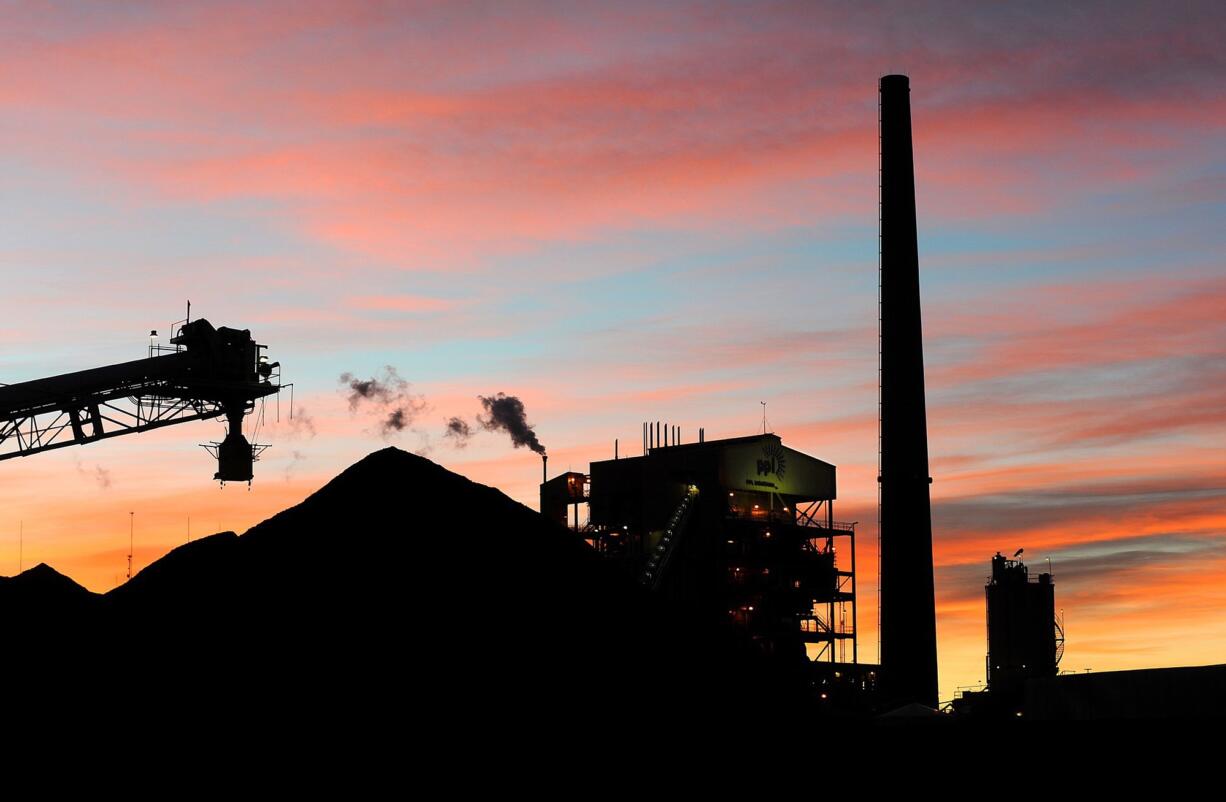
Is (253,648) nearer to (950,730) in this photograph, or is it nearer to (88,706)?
(88,706)

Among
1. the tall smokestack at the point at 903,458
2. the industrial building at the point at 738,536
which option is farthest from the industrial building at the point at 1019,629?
the tall smokestack at the point at 903,458

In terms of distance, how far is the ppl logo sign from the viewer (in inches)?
3489

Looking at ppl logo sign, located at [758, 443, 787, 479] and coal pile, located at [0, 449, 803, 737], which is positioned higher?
ppl logo sign, located at [758, 443, 787, 479]

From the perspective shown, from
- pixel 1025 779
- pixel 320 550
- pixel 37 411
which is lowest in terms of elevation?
pixel 1025 779

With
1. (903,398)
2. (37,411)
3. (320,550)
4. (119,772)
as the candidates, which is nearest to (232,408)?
(37,411)

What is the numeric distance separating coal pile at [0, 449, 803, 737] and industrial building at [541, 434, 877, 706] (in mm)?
50779

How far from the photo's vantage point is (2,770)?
2547cm

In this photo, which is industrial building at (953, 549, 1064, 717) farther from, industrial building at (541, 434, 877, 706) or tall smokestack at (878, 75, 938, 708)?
tall smokestack at (878, 75, 938, 708)

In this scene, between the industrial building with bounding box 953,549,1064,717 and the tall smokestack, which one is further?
the industrial building with bounding box 953,549,1064,717

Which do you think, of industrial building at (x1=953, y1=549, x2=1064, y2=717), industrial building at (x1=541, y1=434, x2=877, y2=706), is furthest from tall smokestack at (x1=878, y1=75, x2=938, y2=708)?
industrial building at (x1=953, y1=549, x2=1064, y2=717)

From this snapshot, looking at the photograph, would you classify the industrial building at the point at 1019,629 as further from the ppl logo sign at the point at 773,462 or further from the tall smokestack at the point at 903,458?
the tall smokestack at the point at 903,458

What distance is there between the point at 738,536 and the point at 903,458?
2469 centimetres

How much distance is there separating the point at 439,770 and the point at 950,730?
11363mm

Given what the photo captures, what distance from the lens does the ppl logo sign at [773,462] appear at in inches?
3489
